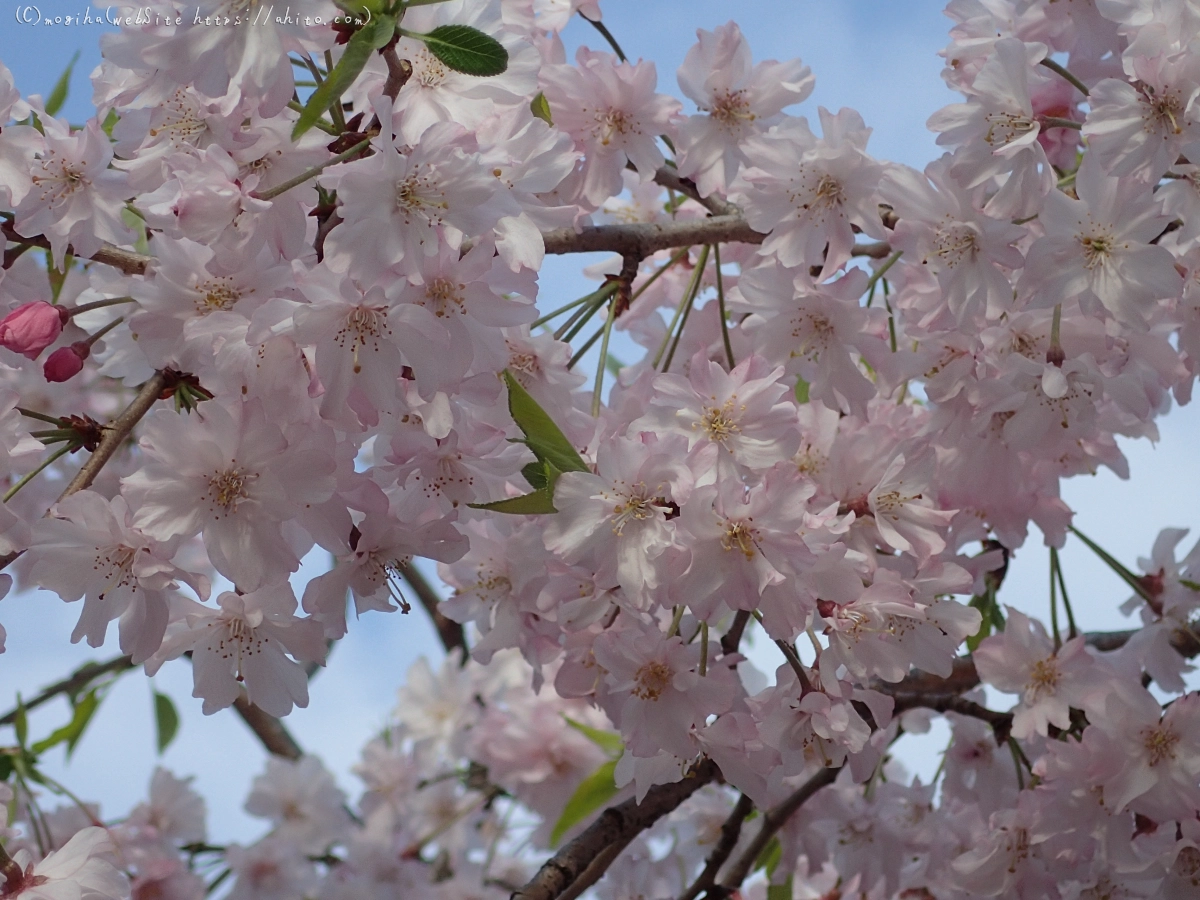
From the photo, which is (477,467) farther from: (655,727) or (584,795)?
(584,795)

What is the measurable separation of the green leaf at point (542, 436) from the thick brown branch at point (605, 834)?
1.72 feet

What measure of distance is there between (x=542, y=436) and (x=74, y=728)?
66.3 inches

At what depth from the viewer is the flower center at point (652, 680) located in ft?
3.81

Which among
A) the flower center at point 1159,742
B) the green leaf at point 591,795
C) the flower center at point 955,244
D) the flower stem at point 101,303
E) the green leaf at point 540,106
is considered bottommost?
the flower center at point 1159,742

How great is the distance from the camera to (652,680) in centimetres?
117

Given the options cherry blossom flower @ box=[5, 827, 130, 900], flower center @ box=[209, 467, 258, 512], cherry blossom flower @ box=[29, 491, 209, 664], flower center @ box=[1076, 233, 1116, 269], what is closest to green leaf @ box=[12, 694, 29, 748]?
cherry blossom flower @ box=[5, 827, 130, 900]

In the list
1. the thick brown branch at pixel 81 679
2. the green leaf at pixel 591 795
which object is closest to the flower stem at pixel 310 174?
the green leaf at pixel 591 795

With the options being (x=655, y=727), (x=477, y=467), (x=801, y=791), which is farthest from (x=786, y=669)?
(x=801, y=791)

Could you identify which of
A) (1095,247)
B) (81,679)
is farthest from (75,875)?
(81,679)

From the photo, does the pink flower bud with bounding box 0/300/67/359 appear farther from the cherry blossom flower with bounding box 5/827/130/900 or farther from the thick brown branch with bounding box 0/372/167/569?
the cherry blossom flower with bounding box 5/827/130/900

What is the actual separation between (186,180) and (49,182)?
0.26 meters

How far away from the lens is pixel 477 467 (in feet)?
3.66

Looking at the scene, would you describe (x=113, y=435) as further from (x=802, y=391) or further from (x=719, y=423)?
(x=802, y=391)

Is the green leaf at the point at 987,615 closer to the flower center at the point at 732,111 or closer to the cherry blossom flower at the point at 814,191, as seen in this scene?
the cherry blossom flower at the point at 814,191
